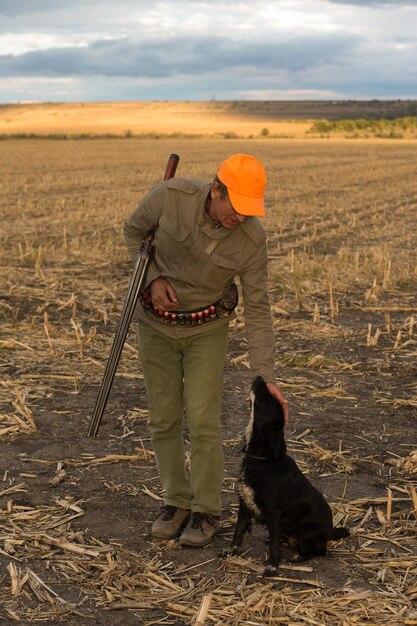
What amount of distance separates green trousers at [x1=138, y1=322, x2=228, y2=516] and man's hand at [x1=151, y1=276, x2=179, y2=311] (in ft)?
0.69

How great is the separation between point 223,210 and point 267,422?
1.16 metres

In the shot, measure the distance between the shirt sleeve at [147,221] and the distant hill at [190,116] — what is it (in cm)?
6148

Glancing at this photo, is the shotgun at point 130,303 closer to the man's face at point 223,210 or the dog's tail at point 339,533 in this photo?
the man's face at point 223,210

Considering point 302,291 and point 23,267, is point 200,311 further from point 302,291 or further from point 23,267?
point 23,267

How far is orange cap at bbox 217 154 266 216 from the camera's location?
179 inches

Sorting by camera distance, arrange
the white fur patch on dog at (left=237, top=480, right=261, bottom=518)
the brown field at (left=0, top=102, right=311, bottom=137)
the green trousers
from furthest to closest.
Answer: the brown field at (left=0, top=102, right=311, bottom=137), the green trousers, the white fur patch on dog at (left=237, top=480, right=261, bottom=518)

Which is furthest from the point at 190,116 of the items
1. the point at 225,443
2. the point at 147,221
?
the point at 147,221

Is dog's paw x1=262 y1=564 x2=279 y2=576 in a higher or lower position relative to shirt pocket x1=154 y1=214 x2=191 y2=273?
lower

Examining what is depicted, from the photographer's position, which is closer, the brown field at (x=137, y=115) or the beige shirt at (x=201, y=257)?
the beige shirt at (x=201, y=257)

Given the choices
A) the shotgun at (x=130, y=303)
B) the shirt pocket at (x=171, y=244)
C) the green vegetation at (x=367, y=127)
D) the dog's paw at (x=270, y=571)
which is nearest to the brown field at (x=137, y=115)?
the green vegetation at (x=367, y=127)

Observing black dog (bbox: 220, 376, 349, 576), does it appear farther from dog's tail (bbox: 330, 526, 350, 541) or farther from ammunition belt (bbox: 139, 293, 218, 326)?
ammunition belt (bbox: 139, 293, 218, 326)

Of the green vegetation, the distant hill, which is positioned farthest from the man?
the green vegetation

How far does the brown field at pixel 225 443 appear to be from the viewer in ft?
15.1

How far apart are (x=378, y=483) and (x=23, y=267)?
8327 millimetres
